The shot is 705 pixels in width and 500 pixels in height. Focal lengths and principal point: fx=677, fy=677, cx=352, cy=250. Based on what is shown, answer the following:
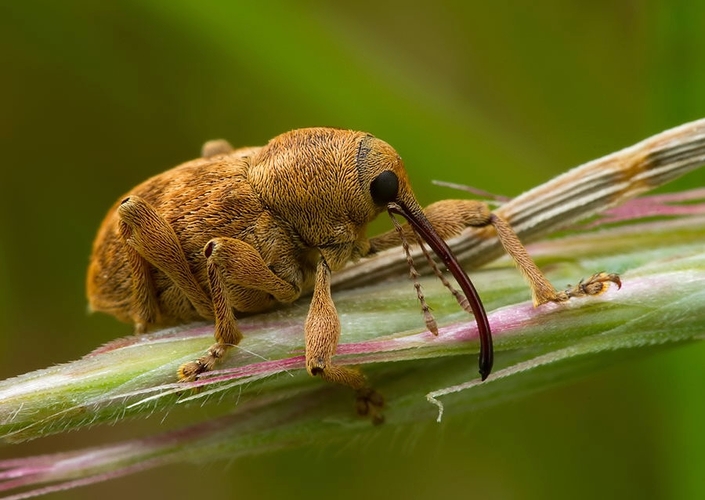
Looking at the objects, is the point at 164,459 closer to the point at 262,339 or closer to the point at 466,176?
the point at 262,339

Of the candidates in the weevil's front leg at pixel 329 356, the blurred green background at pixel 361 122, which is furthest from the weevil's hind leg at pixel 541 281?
the blurred green background at pixel 361 122

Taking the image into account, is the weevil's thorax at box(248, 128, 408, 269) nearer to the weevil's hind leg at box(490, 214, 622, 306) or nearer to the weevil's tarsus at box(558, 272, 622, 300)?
the weevil's hind leg at box(490, 214, 622, 306)

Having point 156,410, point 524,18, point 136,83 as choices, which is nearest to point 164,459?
point 156,410

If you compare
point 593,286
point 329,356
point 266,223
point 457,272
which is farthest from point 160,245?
point 593,286

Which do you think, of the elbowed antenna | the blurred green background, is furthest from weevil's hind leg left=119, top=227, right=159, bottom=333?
the elbowed antenna

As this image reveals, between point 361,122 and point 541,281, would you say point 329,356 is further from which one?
point 361,122
